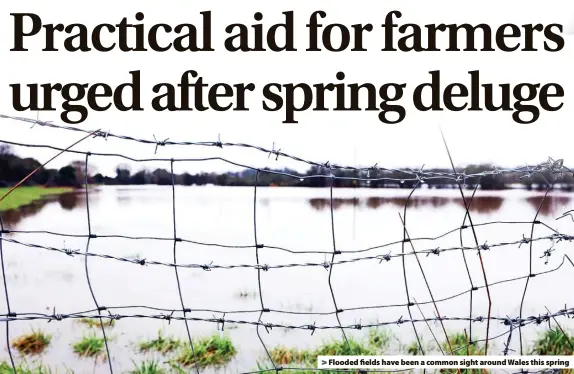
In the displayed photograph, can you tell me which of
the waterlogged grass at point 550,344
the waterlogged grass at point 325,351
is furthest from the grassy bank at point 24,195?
the waterlogged grass at point 550,344

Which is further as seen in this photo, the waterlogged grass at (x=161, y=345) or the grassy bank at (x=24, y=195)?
the waterlogged grass at (x=161, y=345)

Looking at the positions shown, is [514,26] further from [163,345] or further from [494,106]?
[163,345]

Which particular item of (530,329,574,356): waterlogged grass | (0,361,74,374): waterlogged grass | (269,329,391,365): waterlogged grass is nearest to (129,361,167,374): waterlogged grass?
(0,361,74,374): waterlogged grass

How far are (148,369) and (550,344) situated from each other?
1.84 metres

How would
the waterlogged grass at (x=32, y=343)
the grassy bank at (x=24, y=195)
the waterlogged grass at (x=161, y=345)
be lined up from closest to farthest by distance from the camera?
the grassy bank at (x=24, y=195) < the waterlogged grass at (x=32, y=343) < the waterlogged grass at (x=161, y=345)

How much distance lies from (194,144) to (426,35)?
1230 millimetres

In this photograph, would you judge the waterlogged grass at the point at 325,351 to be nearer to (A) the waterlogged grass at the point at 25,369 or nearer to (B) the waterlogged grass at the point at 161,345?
(B) the waterlogged grass at the point at 161,345

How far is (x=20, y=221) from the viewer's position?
214cm

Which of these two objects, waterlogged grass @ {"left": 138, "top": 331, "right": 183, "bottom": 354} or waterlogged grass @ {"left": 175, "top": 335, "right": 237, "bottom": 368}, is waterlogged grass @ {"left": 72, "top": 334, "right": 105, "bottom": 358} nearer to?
waterlogged grass @ {"left": 138, "top": 331, "right": 183, "bottom": 354}

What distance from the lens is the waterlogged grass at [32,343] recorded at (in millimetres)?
2475

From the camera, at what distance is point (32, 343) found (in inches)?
101

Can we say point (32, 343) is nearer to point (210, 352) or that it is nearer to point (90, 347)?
point (90, 347)

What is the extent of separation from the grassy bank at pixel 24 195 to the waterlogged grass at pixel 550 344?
234cm

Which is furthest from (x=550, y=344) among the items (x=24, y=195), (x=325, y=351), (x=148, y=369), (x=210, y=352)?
(x=24, y=195)
